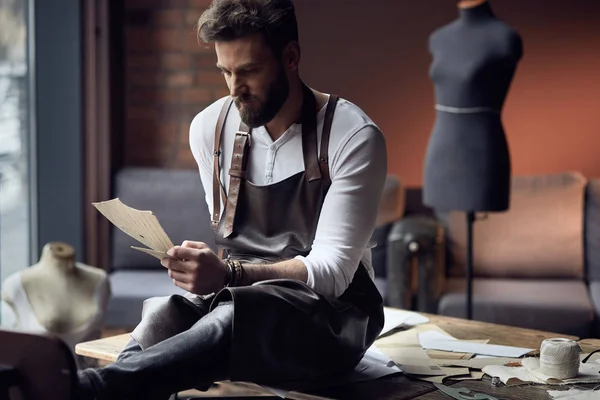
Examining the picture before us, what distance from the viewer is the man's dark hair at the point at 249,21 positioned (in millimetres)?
2309

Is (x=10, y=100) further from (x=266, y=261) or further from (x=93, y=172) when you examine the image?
(x=266, y=261)

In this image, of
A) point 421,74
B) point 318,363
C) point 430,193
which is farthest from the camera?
point 421,74

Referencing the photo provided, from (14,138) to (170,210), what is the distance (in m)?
0.81

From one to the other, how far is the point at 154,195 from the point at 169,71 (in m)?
0.76

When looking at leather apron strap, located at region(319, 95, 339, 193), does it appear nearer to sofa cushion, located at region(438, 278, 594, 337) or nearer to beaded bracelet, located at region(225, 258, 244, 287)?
beaded bracelet, located at region(225, 258, 244, 287)

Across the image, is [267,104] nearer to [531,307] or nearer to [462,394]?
[462,394]

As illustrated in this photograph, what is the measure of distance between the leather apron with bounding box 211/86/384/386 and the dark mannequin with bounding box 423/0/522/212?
1426 millimetres

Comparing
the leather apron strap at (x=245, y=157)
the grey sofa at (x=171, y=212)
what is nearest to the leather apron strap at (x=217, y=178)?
the leather apron strap at (x=245, y=157)

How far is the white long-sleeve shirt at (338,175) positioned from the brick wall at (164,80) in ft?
8.24

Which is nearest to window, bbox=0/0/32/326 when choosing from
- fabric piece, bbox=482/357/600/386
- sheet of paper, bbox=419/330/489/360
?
sheet of paper, bbox=419/330/489/360

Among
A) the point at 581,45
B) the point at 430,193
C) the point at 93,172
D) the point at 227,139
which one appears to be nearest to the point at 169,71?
the point at 93,172

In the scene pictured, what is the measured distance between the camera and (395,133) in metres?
5.02

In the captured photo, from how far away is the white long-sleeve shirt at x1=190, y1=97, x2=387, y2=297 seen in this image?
2234 millimetres

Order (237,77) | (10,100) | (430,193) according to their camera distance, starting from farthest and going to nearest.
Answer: (10,100) < (430,193) < (237,77)
